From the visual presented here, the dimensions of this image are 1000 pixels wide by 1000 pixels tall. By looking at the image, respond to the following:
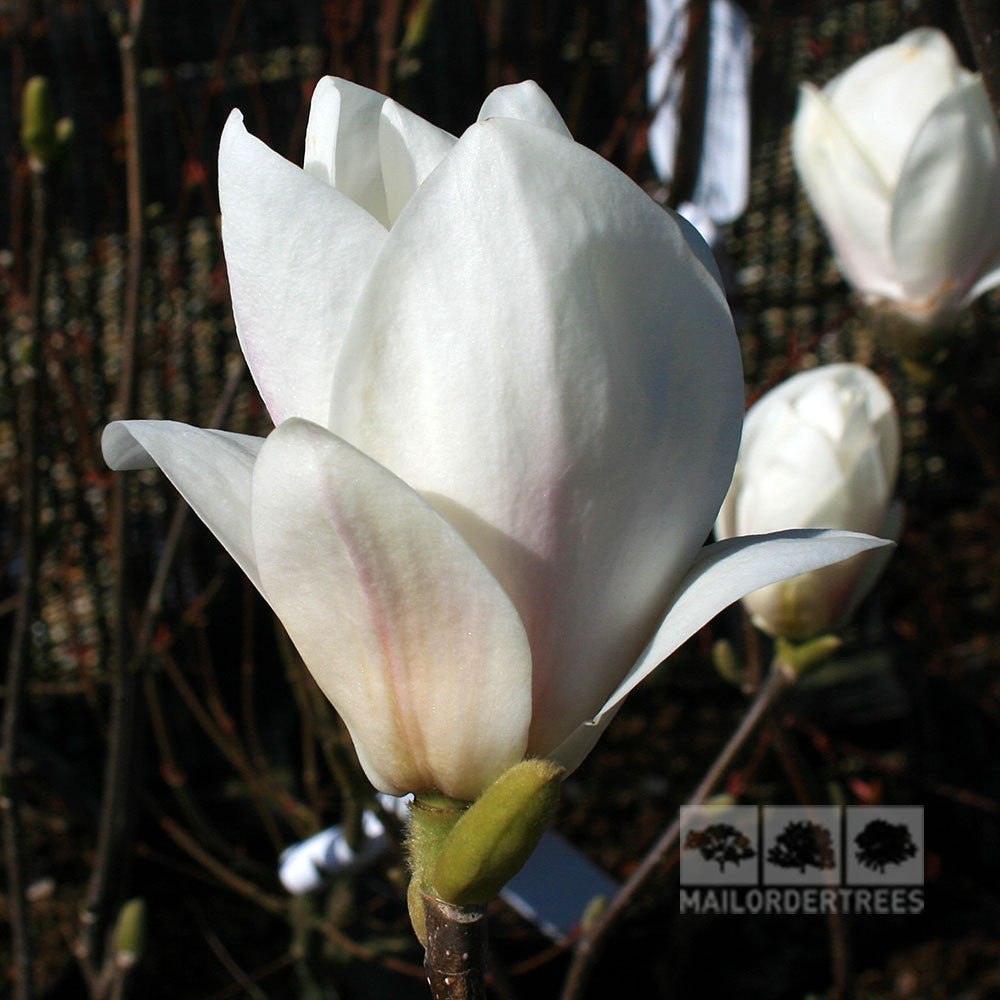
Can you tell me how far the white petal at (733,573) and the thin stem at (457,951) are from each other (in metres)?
0.07

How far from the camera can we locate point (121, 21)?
0.91 metres

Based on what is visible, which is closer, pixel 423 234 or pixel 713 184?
pixel 423 234

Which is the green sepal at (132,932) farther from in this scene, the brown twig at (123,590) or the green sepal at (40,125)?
the green sepal at (40,125)

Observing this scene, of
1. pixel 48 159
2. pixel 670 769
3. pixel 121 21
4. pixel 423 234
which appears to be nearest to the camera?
pixel 423 234

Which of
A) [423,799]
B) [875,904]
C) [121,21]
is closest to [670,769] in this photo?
[875,904]

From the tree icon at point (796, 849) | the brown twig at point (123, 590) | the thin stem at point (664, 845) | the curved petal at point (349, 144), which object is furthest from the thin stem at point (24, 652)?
the tree icon at point (796, 849)

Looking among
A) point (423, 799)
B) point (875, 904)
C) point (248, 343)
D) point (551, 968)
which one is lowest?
point (551, 968)

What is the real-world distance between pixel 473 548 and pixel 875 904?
1.04 metres

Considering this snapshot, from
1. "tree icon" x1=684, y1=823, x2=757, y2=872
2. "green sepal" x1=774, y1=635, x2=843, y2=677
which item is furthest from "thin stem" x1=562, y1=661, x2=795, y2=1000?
"tree icon" x1=684, y1=823, x2=757, y2=872

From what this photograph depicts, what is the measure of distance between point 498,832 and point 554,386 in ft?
0.38

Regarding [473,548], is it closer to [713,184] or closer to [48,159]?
Result: [48,159]

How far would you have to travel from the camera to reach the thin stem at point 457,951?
29 centimetres

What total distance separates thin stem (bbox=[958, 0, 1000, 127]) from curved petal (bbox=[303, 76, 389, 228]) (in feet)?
0.75

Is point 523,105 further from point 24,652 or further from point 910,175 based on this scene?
point 24,652
